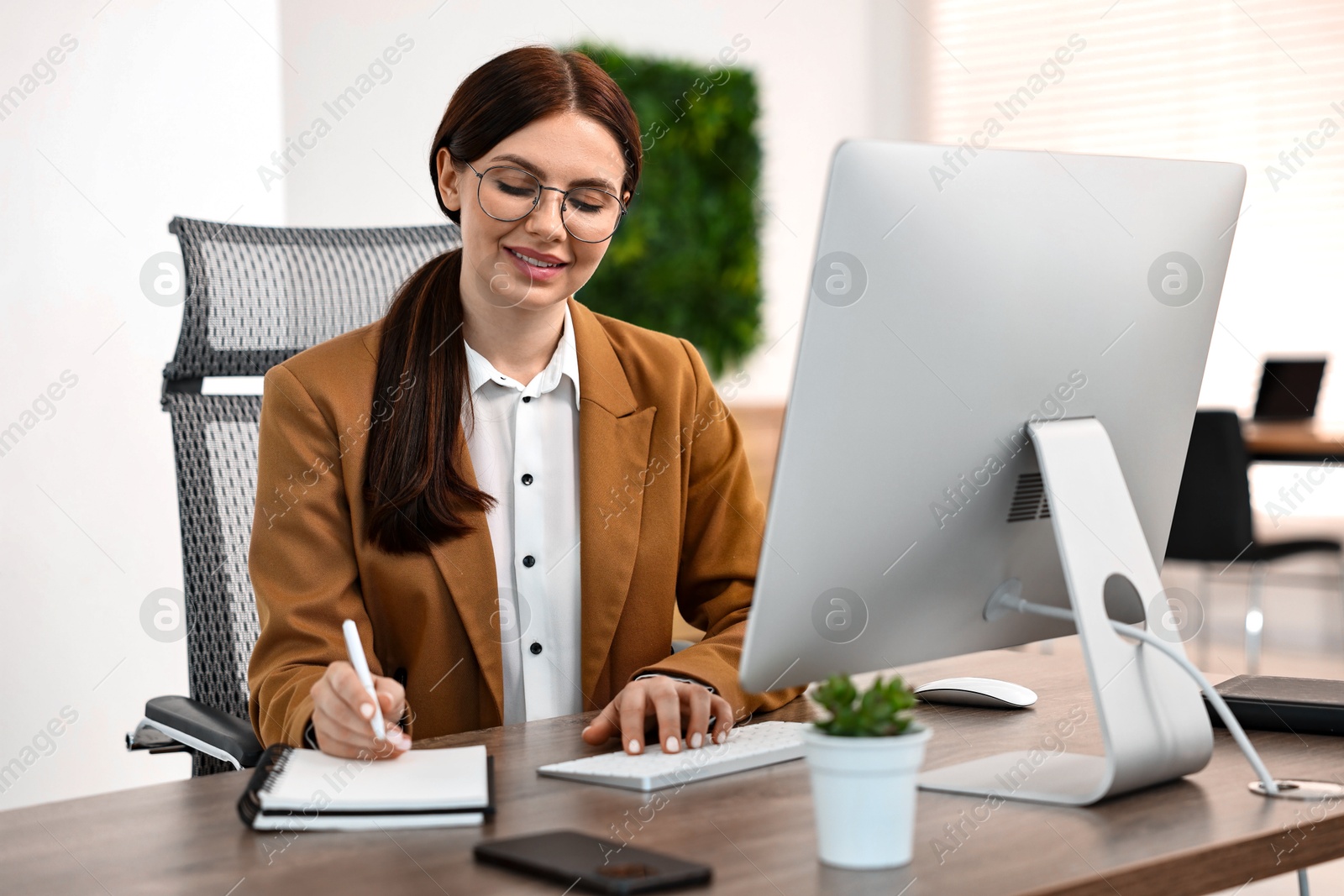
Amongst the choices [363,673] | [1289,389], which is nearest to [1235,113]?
[1289,389]

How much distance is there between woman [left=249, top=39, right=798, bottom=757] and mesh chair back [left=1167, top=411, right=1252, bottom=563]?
102 inches

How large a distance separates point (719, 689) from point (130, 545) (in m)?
1.65

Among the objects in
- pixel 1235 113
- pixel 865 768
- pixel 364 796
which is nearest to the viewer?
pixel 865 768

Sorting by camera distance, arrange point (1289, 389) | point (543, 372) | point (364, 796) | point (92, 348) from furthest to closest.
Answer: point (1289, 389) → point (92, 348) → point (543, 372) → point (364, 796)

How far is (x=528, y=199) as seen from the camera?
1.40 meters

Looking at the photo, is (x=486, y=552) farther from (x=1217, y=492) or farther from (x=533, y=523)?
(x=1217, y=492)

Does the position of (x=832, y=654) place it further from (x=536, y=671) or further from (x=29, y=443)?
(x=29, y=443)

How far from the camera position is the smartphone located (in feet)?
2.38

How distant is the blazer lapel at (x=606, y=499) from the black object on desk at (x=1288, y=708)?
61 centimetres

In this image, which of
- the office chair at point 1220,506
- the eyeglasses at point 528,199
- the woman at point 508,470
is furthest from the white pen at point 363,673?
the office chair at point 1220,506

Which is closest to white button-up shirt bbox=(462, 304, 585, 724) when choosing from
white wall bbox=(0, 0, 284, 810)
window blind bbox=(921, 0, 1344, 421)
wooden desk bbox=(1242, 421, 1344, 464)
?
white wall bbox=(0, 0, 284, 810)

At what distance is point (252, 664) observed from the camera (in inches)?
49.8

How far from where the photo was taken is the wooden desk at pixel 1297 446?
3717mm

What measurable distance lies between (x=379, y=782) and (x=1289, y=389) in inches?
172
